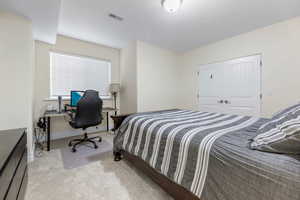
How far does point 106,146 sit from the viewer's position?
2723 mm

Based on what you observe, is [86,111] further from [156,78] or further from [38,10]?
[156,78]

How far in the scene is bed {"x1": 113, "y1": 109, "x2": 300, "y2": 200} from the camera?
27.6 inches

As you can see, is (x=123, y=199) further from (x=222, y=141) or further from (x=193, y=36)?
(x=193, y=36)

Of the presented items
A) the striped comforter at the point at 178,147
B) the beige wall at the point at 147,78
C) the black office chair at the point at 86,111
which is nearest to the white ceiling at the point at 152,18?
the beige wall at the point at 147,78

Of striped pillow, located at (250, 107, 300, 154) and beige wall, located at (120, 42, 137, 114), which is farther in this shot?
beige wall, located at (120, 42, 137, 114)

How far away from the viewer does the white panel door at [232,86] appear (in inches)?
108

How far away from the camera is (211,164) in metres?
0.95

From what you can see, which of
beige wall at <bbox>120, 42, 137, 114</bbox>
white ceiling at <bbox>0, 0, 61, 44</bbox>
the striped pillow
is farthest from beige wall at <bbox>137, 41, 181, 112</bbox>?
the striped pillow

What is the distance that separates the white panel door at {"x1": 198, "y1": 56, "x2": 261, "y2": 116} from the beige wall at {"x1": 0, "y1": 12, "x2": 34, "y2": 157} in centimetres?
369

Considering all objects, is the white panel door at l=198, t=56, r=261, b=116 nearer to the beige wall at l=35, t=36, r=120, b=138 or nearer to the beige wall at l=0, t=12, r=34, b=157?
the beige wall at l=35, t=36, r=120, b=138

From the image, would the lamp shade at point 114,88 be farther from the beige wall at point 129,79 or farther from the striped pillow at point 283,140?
the striped pillow at point 283,140

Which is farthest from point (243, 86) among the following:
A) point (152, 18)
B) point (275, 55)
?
point (152, 18)

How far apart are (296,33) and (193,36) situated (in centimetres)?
172

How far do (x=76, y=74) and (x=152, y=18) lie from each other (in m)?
2.35
